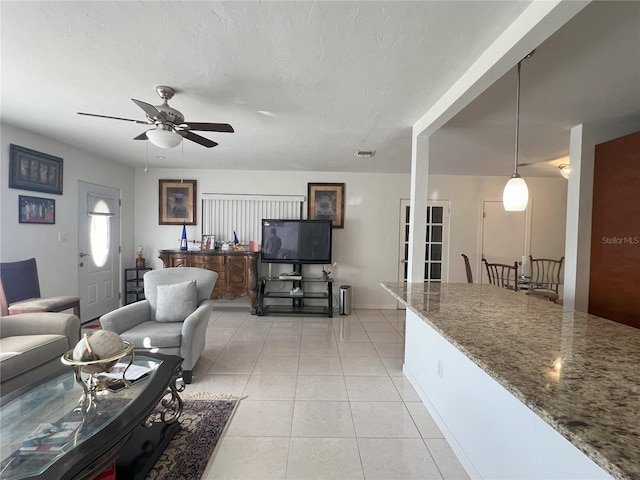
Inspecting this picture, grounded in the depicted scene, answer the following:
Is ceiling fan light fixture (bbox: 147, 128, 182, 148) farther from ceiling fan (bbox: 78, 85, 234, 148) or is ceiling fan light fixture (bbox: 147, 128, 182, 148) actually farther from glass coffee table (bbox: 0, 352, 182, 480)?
glass coffee table (bbox: 0, 352, 182, 480)

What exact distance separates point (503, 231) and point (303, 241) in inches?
140

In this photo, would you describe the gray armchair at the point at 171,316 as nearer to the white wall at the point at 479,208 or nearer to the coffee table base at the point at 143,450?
the coffee table base at the point at 143,450

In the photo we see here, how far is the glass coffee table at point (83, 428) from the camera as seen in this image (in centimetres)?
116

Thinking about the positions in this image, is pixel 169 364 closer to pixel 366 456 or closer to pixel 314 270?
pixel 366 456

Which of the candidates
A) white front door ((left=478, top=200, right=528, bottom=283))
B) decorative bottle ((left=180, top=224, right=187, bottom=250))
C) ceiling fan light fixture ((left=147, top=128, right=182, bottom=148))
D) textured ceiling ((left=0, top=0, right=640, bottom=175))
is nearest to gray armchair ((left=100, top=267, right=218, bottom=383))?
ceiling fan light fixture ((left=147, top=128, right=182, bottom=148))

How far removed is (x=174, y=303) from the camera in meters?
2.86

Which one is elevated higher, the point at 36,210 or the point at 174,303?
the point at 36,210

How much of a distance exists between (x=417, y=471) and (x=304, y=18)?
2511mm

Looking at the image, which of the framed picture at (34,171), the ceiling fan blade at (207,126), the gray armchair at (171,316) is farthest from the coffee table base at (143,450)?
the framed picture at (34,171)

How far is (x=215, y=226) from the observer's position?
508 centimetres

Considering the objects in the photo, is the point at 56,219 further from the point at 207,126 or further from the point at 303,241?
the point at 303,241

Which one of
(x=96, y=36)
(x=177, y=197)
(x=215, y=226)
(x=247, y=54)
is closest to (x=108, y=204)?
(x=177, y=197)

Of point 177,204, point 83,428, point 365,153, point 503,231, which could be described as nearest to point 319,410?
point 83,428

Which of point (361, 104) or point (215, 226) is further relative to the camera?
point (215, 226)
